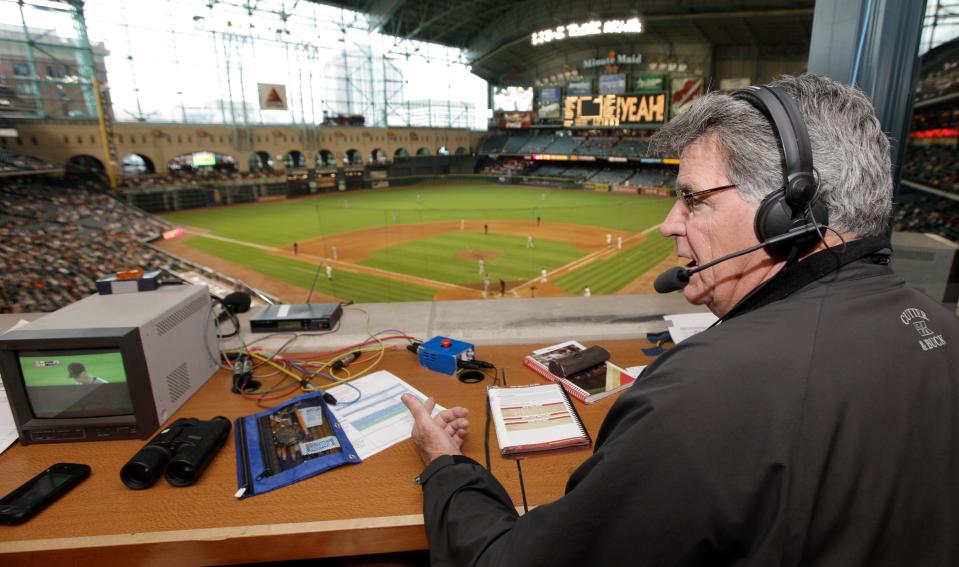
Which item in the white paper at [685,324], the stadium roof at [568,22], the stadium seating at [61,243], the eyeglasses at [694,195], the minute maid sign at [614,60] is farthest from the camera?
the minute maid sign at [614,60]

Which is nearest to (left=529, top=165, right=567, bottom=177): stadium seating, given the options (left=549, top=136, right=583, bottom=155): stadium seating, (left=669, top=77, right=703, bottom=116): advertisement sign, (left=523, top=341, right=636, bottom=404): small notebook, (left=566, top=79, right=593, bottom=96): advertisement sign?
(left=549, top=136, right=583, bottom=155): stadium seating

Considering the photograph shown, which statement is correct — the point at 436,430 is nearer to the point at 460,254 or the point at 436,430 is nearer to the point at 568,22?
the point at 460,254

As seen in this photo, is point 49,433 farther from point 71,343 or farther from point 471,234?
point 471,234

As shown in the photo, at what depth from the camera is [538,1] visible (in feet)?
94.3

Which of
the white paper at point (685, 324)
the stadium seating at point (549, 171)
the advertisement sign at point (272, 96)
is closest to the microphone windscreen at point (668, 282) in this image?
the white paper at point (685, 324)

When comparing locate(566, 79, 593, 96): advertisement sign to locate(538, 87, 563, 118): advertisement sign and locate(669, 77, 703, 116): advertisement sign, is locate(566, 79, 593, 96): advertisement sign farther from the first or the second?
locate(669, 77, 703, 116): advertisement sign

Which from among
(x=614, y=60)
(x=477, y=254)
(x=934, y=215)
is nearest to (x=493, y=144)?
(x=614, y=60)

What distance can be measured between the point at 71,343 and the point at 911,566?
1965mm

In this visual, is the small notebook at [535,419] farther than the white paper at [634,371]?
No

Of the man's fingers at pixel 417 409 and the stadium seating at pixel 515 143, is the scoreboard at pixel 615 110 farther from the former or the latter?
the man's fingers at pixel 417 409

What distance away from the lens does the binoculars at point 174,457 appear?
120 cm

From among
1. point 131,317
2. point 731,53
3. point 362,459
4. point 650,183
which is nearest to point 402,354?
point 362,459

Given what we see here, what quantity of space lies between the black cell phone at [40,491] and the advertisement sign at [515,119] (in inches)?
1484

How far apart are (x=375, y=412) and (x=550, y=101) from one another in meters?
36.5
